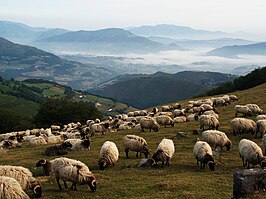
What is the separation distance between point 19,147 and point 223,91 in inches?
2727

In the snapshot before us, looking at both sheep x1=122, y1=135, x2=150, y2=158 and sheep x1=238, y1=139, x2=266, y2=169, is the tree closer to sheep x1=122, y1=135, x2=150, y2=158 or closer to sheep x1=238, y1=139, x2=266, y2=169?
sheep x1=122, y1=135, x2=150, y2=158

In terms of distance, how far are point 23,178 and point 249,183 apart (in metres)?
9.60

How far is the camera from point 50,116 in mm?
77750

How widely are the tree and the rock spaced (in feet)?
219

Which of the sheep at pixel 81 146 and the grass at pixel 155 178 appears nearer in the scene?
the grass at pixel 155 178

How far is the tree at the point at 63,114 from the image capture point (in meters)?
77.5

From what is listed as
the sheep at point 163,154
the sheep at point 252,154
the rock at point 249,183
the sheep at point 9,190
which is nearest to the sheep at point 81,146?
the sheep at point 163,154

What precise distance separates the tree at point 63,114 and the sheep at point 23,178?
202 ft

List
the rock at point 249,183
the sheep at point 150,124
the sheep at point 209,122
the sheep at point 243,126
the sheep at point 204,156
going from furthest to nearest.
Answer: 1. the sheep at point 150,124
2. the sheep at point 209,122
3. the sheep at point 243,126
4. the sheep at point 204,156
5. the rock at point 249,183

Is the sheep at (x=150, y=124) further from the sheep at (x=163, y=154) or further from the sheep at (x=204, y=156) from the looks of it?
the sheep at (x=204, y=156)

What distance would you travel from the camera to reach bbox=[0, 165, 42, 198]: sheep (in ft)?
47.5

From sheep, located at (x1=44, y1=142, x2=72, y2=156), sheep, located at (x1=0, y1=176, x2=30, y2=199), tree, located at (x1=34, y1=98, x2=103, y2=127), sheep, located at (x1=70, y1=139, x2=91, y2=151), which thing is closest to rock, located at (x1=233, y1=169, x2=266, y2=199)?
sheep, located at (x1=0, y1=176, x2=30, y2=199)

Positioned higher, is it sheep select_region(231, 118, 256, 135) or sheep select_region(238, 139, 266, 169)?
sheep select_region(231, 118, 256, 135)

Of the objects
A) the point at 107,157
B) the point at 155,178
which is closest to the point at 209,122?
the point at 107,157
